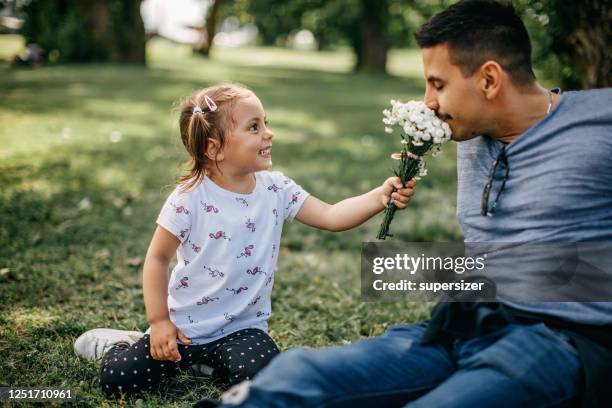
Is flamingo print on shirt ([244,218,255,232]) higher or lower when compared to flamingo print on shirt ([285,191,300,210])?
lower

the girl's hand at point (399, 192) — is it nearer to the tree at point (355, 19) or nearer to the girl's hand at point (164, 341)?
the girl's hand at point (164, 341)

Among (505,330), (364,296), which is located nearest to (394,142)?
(364,296)

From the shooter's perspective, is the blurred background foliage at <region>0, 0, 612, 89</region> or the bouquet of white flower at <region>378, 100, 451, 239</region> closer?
the bouquet of white flower at <region>378, 100, 451, 239</region>

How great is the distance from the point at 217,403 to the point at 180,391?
680 millimetres

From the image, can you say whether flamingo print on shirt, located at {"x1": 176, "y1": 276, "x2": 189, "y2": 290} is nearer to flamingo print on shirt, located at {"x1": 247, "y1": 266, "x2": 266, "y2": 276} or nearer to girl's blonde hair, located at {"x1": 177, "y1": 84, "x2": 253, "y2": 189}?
flamingo print on shirt, located at {"x1": 247, "y1": 266, "x2": 266, "y2": 276}

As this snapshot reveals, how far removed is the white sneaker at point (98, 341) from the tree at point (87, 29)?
22.3 m

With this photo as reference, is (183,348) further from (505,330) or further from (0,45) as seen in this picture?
(0,45)

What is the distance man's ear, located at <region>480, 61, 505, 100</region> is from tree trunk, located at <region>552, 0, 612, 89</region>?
74.7 inches

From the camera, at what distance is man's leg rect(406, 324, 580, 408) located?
189 centimetres

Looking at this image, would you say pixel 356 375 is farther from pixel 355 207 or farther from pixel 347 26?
pixel 347 26

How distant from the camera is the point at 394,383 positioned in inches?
81.8

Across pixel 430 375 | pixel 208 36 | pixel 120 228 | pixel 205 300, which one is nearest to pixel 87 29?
pixel 208 36

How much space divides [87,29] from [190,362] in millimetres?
23787

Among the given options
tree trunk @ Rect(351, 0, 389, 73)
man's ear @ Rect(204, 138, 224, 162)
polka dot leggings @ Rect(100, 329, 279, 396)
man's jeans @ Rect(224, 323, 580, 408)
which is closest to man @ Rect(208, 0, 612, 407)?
man's jeans @ Rect(224, 323, 580, 408)
